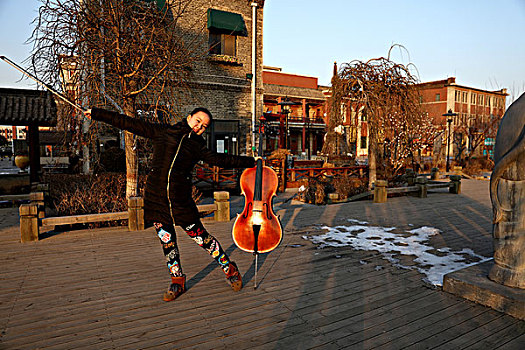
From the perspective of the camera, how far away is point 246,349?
286 cm

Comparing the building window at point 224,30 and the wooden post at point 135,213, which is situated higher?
A: the building window at point 224,30

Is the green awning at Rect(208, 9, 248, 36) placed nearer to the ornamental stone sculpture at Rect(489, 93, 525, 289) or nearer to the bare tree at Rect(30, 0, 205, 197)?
the bare tree at Rect(30, 0, 205, 197)

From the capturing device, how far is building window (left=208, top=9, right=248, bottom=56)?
17.2 meters

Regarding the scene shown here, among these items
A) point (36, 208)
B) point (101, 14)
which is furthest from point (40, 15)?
point (36, 208)

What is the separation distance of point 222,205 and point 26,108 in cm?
668

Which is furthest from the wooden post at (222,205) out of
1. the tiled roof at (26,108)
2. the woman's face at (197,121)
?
the tiled roof at (26,108)

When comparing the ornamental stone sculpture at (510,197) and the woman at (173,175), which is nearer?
the ornamental stone sculpture at (510,197)

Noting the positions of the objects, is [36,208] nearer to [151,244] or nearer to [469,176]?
[151,244]

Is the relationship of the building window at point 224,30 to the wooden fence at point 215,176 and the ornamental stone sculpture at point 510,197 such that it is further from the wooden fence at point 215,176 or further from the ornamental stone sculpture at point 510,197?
the ornamental stone sculpture at point 510,197

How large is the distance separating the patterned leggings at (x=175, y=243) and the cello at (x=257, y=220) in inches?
10.2

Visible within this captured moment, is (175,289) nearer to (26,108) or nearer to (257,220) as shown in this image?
(257,220)

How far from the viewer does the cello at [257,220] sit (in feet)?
13.0

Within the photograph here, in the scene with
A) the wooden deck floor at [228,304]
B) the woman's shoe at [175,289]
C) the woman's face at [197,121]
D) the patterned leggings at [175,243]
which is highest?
the woman's face at [197,121]

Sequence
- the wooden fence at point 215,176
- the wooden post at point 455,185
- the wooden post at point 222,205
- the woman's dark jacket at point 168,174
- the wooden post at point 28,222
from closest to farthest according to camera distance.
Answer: the woman's dark jacket at point 168,174 < the wooden post at point 28,222 < the wooden post at point 222,205 < the wooden fence at point 215,176 < the wooden post at point 455,185
